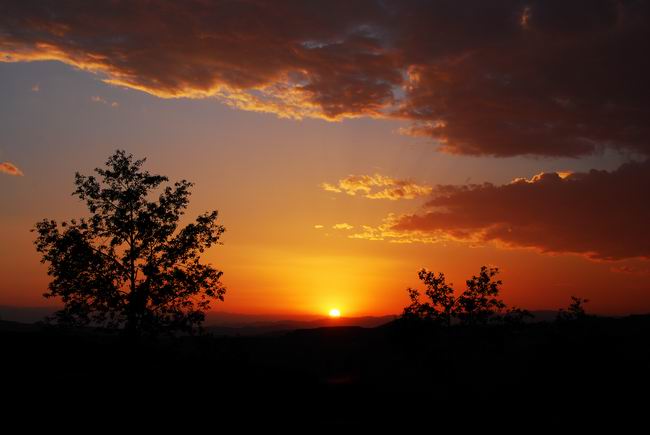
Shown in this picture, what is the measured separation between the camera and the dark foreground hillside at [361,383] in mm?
27656

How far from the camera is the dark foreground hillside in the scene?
27656mm

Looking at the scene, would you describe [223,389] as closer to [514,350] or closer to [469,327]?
[469,327]

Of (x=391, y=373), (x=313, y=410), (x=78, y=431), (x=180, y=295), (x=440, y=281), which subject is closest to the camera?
(x=78, y=431)

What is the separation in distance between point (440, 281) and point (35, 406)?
1148 inches

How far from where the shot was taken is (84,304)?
36.4m

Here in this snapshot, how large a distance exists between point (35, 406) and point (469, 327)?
31.8 meters

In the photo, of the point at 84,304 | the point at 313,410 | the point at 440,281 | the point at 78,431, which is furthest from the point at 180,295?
the point at 440,281

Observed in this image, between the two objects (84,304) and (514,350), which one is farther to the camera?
(514,350)

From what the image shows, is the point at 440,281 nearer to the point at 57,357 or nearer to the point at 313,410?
the point at 313,410

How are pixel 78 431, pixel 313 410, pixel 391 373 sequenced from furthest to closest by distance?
pixel 391 373 → pixel 313 410 → pixel 78 431

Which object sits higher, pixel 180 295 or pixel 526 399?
pixel 180 295

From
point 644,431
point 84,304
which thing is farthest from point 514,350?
point 84,304

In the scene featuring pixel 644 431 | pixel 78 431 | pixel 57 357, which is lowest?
pixel 644 431

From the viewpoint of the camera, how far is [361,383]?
42.3 metres
